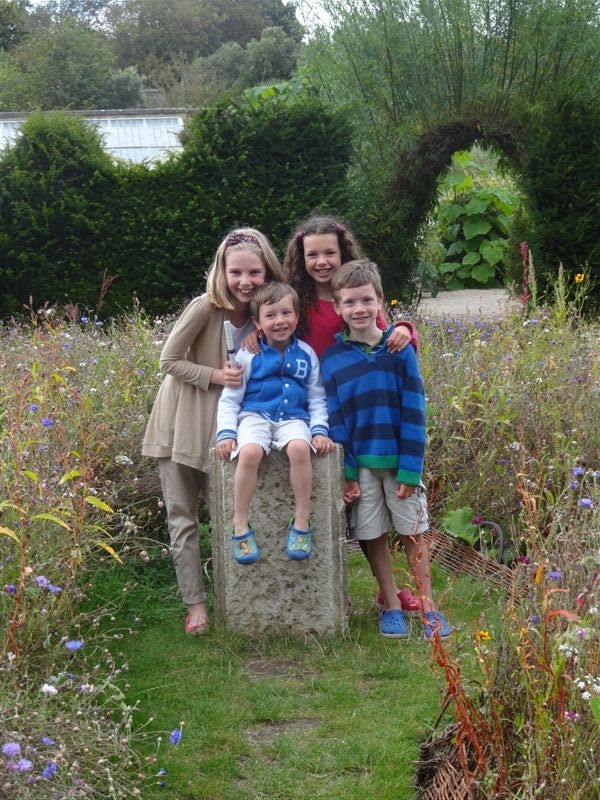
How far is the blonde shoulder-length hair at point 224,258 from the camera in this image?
377 cm

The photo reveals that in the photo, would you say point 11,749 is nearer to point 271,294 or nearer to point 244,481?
point 244,481

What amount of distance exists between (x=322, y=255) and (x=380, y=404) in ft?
2.09

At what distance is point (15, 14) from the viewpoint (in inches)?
1291

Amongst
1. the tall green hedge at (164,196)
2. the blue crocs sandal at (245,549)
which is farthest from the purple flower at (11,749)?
the tall green hedge at (164,196)

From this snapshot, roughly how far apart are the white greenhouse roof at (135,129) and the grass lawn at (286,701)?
39.8 feet

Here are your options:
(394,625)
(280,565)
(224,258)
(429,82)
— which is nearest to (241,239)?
(224,258)

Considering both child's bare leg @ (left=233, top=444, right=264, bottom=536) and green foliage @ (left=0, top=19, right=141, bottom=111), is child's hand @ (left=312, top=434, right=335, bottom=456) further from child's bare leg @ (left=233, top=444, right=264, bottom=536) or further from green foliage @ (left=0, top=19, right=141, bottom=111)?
green foliage @ (left=0, top=19, right=141, bottom=111)

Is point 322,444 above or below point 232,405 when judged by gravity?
below

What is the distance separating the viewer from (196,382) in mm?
3793

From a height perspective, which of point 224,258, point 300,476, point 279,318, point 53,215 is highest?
point 53,215

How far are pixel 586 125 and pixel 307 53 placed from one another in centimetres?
→ 392

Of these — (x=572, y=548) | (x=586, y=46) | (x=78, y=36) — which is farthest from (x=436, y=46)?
(x=78, y=36)

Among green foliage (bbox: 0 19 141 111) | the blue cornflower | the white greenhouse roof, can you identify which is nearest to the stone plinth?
the blue cornflower

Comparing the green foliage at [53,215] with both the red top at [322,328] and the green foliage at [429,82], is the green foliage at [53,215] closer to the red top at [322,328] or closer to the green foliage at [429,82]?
the green foliage at [429,82]
